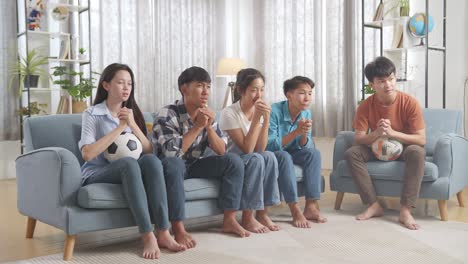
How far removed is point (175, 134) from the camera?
2775 mm

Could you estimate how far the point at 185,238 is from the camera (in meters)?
2.64

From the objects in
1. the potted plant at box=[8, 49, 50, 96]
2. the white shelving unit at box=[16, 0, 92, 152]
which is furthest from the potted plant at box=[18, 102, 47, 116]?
the potted plant at box=[8, 49, 50, 96]

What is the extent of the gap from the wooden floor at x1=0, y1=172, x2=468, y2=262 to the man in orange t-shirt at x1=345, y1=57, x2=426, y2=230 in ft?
1.06

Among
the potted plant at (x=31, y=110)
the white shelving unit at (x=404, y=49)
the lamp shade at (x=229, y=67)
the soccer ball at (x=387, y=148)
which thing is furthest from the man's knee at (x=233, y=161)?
the lamp shade at (x=229, y=67)

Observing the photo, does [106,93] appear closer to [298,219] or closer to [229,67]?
[298,219]

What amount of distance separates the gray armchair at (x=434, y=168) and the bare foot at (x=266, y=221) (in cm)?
68

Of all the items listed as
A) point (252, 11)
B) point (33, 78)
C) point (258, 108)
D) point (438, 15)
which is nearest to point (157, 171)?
point (258, 108)

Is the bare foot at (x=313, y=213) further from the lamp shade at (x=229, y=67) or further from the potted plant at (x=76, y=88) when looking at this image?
the lamp shade at (x=229, y=67)

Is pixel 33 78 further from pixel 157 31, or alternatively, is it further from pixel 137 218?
pixel 137 218

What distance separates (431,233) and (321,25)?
3507 millimetres

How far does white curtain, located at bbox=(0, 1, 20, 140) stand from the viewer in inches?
211

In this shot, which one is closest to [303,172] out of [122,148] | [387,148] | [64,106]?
[387,148]

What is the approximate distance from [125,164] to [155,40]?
13.3 ft

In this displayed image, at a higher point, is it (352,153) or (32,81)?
(32,81)
